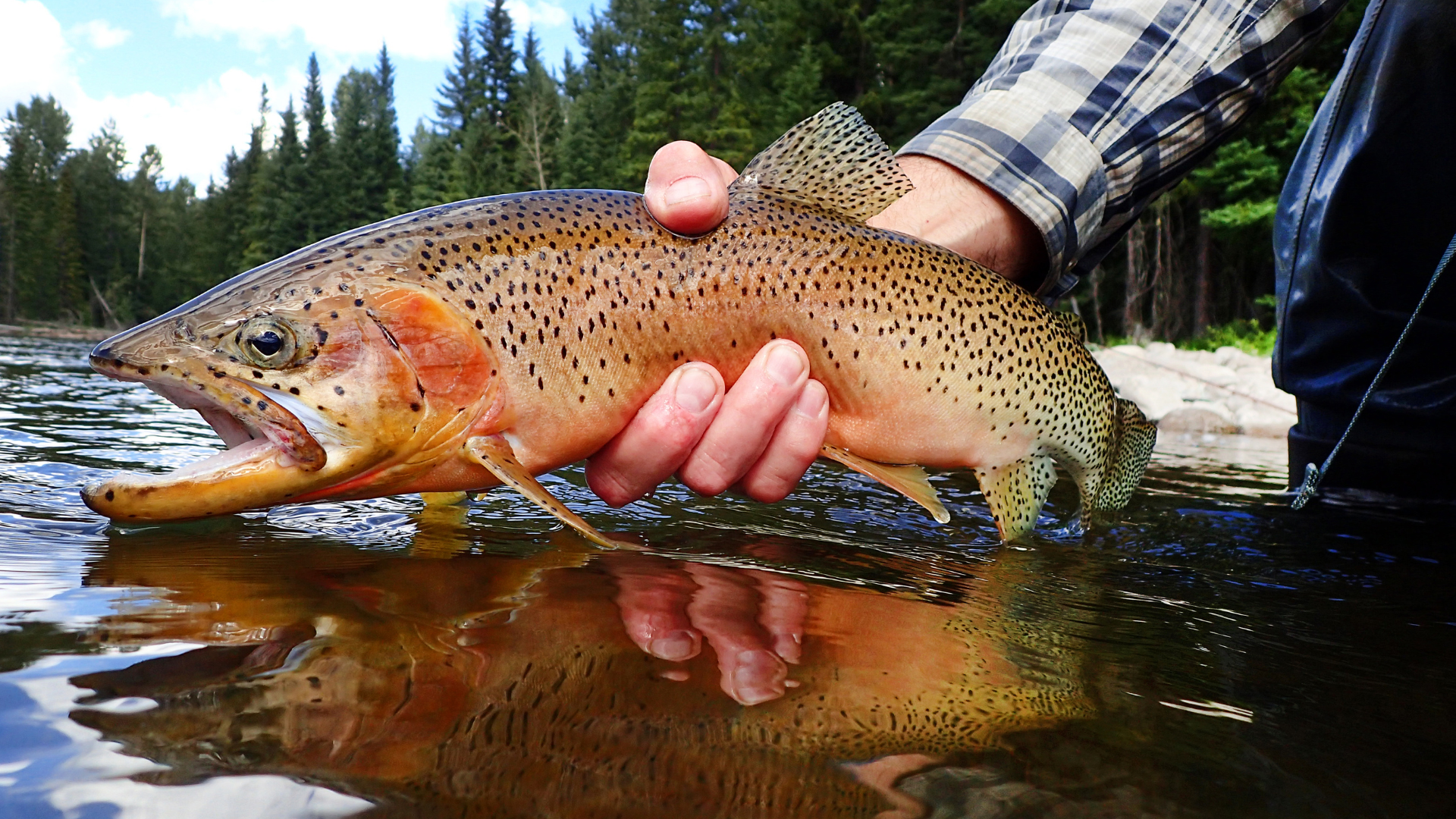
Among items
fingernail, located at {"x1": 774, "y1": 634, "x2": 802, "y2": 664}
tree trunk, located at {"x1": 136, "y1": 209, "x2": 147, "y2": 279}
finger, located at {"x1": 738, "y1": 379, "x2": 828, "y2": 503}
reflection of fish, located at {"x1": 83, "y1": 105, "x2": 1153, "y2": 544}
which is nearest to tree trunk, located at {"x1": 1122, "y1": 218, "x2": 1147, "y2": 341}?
reflection of fish, located at {"x1": 83, "y1": 105, "x2": 1153, "y2": 544}

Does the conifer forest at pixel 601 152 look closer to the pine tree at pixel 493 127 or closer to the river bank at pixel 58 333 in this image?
the pine tree at pixel 493 127

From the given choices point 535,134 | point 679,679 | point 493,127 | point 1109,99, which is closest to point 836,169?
point 1109,99

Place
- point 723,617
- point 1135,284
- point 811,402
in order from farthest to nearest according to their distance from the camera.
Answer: point 1135,284
point 811,402
point 723,617

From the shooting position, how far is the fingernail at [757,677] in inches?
55.5

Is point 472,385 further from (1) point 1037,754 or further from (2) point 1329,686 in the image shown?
(2) point 1329,686

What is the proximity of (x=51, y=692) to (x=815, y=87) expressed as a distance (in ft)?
111

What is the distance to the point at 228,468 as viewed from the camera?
2.12m

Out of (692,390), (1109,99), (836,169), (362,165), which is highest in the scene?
(362,165)

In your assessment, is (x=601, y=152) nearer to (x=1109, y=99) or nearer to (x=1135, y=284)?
(x=1135, y=284)

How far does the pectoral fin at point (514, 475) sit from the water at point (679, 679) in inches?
4.8

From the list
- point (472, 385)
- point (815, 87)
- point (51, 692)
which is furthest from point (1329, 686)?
point (815, 87)

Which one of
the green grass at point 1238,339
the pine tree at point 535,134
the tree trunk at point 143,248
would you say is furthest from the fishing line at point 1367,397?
the tree trunk at point 143,248

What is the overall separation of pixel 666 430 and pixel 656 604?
0.76m

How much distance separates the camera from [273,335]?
2176 millimetres
